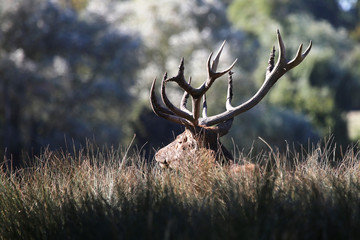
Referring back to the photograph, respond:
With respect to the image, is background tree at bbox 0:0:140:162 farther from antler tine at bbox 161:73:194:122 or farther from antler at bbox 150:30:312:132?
antler tine at bbox 161:73:194:122

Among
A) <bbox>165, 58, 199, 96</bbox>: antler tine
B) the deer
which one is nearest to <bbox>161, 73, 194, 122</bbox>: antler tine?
the deer

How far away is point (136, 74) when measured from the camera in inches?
1239

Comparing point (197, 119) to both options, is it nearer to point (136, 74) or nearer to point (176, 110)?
point (176, 110)

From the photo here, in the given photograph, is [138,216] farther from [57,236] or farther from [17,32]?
[17,32]

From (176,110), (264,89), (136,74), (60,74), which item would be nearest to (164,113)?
(176,110)

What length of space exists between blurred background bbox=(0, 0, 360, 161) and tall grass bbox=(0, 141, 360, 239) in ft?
50.1

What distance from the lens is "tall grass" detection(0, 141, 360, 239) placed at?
396 centimetres

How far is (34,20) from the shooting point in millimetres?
27844

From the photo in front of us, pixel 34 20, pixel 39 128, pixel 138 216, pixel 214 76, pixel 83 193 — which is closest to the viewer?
pixel 138 216

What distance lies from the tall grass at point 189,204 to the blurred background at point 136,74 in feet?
50.1

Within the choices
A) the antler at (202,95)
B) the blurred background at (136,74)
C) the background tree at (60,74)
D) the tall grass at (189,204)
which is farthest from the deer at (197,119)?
the background tree at (60,74)

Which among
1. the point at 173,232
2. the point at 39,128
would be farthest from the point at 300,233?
the point at 39,128

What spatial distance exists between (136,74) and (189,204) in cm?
2698

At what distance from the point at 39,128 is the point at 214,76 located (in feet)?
68.0
